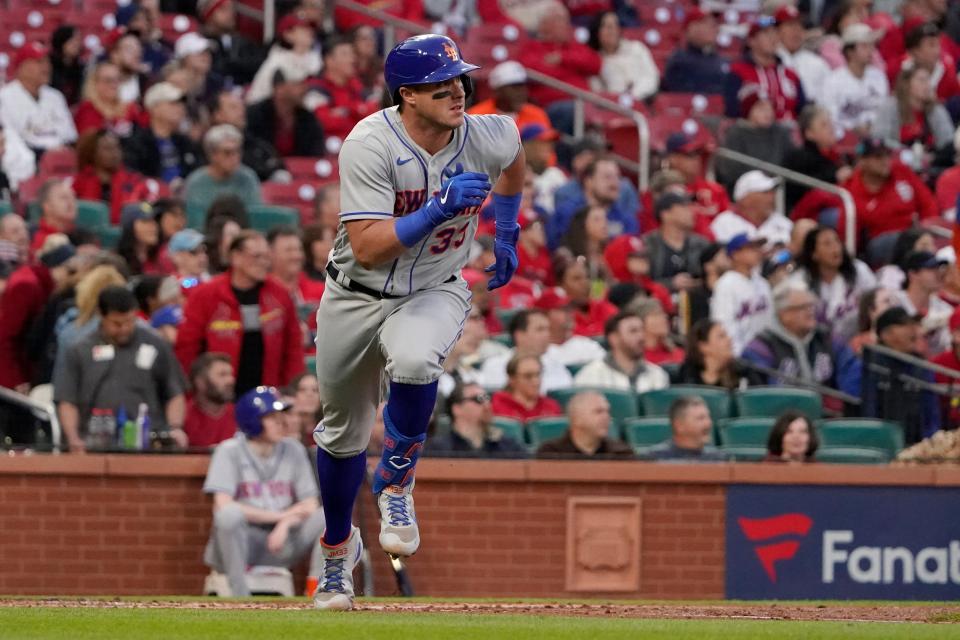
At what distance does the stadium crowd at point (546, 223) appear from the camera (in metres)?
11.1

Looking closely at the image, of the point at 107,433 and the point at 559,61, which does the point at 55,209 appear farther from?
the point at 559,61

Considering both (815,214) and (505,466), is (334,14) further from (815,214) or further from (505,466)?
(505,466)

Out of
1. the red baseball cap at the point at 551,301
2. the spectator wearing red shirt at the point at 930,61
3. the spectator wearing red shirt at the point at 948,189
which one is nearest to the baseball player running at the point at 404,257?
the red baseball cap at the point at 551,301

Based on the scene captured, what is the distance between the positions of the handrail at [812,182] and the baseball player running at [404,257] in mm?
8231

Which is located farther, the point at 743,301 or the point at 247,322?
the point at 743,301

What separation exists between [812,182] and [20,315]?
23.8 ft

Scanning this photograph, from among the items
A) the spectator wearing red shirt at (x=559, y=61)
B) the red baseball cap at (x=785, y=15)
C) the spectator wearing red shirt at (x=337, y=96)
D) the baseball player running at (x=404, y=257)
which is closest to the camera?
the baseball player running at (x=404, y=257)

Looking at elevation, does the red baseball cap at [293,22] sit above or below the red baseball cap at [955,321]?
above

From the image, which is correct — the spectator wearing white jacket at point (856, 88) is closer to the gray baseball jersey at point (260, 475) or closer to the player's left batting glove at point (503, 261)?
the gray baseball jersey at point (260, 475)

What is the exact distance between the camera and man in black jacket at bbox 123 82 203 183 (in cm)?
1423

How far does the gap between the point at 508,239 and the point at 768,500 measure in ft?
13.3

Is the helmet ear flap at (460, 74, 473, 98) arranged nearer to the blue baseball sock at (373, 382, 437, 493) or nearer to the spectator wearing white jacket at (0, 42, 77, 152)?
the blue baseball sock at (373, 382, 437, 493)

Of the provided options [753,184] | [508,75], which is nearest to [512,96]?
[508,75]

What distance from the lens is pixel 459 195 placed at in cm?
667
